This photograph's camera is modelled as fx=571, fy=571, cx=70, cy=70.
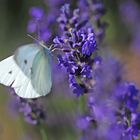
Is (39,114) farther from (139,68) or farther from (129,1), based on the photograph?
(139,68)

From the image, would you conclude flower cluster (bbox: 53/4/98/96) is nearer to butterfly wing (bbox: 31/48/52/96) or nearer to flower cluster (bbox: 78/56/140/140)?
butterfly wing (bbox: 31/48/52/96)

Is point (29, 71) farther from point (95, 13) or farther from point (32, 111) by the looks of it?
point (95, 13)

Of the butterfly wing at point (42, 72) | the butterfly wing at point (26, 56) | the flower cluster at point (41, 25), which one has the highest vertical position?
the flower cluster at point (41, 25)

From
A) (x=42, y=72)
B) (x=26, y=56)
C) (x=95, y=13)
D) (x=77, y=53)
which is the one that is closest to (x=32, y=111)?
(x=42, y=72)

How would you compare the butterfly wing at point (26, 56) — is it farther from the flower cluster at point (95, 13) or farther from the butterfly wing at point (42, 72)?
the flower cluster at point (95, 13)

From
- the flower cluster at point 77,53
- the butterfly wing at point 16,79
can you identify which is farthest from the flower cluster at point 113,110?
the butterfly wing at point 16,79

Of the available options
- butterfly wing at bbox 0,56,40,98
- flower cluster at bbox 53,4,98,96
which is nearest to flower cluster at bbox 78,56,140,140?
flower cluster at bbox 53,4,98,96

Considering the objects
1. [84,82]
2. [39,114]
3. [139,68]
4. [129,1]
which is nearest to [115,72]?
[39,114]
